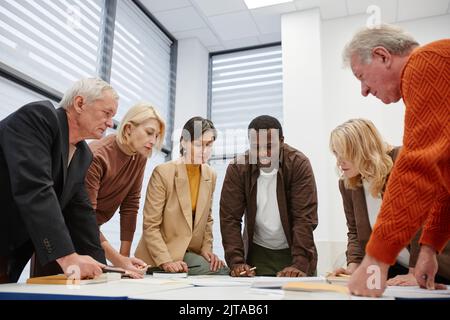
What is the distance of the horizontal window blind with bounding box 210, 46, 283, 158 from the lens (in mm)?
4133

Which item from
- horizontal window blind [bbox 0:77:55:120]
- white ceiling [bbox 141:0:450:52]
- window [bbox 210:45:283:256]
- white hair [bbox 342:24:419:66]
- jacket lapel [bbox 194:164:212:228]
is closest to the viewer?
white hair [bbox 342:24:419:66]

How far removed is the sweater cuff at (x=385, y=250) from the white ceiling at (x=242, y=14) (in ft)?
10.4

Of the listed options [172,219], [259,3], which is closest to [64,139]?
[172,219]

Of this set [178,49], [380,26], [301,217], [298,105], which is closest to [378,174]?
[301,217]

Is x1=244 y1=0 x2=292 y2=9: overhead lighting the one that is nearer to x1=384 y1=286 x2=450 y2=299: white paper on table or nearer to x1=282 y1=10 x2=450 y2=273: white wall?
x1=282 y1=10 x2=450 y2=273: white wall

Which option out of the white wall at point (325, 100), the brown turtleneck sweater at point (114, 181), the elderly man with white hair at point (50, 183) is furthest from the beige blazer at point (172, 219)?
the white wall at point (325, 100)

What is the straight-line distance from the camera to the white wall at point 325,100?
329 centimetres

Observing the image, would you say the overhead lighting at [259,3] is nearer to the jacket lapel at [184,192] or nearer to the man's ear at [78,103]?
the jacket lapel at [184,192]

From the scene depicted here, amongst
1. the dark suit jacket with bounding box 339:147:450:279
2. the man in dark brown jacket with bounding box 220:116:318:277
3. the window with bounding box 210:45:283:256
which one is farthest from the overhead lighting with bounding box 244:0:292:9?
the dark suit jacket with bounding box 339:147:450:279

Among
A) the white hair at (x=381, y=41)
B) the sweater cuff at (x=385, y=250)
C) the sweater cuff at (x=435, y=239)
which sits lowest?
the sweater cuff at (x=385, y=250)

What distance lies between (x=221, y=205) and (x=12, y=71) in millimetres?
1491

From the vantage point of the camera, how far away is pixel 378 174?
1.53m

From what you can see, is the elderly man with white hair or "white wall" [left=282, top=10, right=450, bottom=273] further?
"white wall" [left=282, top=10, right=450, bottom=273]

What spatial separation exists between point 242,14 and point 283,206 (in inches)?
97.0
